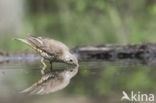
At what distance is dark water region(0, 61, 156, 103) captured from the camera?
17.3 feet

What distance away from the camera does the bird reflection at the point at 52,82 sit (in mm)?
5586

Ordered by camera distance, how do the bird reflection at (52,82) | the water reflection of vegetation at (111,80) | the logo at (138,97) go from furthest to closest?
1. the water reflection of vegetation at (111,80)
2. the bird reflection at (52,82)
3. the logo at (138,97)

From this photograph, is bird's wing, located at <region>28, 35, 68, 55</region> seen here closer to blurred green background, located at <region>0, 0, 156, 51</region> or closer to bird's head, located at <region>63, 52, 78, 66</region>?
bird's head, located at <region>63, 52, 78, 66</region>

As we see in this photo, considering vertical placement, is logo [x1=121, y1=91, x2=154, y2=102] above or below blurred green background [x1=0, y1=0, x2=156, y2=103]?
below

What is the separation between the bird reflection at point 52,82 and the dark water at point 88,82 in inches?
2.7

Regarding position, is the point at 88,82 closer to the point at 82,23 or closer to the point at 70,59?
the point at 70,59

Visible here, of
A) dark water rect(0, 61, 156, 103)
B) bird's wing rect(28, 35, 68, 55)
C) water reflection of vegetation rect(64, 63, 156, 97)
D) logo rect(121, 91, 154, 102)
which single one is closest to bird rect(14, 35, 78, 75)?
bird's wing rect(28, 35, 68, 55)

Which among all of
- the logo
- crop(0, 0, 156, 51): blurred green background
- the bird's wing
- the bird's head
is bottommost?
the logo

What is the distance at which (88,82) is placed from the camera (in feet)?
21.1

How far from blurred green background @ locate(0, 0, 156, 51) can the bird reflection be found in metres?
5.15

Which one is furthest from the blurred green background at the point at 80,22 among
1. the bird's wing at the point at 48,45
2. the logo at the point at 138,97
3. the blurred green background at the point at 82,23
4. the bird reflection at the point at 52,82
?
the logo at the point at 138,97

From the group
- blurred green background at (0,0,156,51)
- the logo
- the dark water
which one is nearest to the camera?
the logo

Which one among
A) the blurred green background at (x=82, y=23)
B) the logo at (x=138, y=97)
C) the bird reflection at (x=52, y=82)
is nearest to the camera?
the logo at (x=138, y=97)

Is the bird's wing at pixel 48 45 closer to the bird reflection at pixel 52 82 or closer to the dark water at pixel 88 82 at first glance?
the dark water at pixel 88 82
